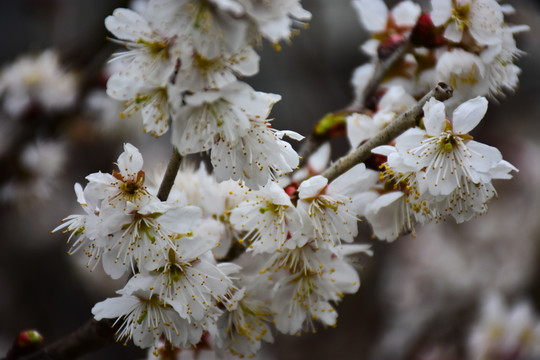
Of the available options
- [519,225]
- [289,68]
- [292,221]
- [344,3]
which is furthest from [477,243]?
[292,221]

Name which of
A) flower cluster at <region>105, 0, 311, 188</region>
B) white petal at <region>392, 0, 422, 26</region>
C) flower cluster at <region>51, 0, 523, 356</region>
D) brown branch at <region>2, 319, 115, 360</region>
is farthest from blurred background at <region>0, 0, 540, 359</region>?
flower cluster at <region>105, 0, 311, 188</region>

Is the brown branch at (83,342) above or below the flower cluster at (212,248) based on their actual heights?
below

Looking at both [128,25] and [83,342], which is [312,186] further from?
[83,342]

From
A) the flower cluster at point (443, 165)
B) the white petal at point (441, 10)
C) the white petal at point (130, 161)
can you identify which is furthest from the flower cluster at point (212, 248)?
the white petal at point (441, 10)

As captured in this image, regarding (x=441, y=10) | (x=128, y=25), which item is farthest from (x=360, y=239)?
(x=128, y=25)

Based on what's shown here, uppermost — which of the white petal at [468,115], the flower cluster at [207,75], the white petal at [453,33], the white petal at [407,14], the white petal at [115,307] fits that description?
the flower cluster at [207,75]

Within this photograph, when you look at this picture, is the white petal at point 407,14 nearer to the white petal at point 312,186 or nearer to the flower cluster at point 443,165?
the flower cluster at point 443,165

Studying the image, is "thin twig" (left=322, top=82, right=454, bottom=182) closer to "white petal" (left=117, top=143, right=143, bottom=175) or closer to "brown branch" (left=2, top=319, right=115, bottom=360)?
"white petal" (left=117, top=143, right=143, bottom=175)
